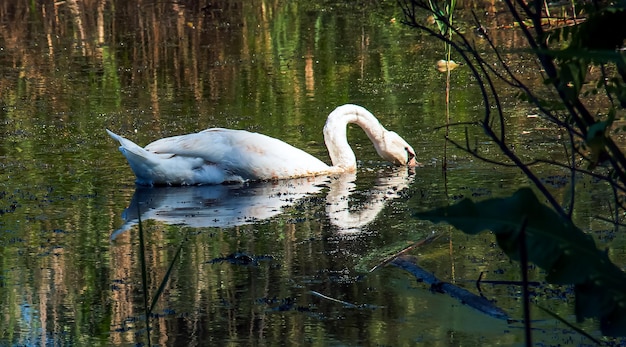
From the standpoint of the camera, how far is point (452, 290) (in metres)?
5.28

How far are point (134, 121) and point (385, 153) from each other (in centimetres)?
303

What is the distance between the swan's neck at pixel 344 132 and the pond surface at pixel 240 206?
238 millimetres

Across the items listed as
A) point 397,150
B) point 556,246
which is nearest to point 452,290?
point 556,246

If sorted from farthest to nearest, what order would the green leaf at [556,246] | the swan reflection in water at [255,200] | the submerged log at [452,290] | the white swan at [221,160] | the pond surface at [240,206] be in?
the white swan at [221,160] < the swan reflection in water at [255,200] < the pond surface at [240,206] < the submerged log at [452,290] < the green leaf at [556,246]

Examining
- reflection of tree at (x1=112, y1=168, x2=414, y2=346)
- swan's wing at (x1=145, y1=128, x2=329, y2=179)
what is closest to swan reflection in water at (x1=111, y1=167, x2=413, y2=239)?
reflection of tree at (x1=112, y1=168, x2=414, y2=346)

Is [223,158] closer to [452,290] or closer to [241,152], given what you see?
[241,152]

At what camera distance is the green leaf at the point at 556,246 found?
2.82m

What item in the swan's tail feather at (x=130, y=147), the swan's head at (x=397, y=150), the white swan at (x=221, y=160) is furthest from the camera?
the swan's head at (x=397, y=150)

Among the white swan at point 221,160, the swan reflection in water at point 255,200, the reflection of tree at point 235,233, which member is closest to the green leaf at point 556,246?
the reflection of tree at point 235,233

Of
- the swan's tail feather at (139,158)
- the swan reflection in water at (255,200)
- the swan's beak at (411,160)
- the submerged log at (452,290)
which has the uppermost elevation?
the swan's tail feather at (139,158)

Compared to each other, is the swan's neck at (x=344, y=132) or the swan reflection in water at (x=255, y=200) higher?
the swan's neck at (x=344, y=132)

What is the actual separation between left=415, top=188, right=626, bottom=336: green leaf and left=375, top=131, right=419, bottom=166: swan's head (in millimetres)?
6240

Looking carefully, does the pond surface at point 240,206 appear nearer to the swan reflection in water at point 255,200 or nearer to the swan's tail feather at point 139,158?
the swan reflection in water at point 255,200

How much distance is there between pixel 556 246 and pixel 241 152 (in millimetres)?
6107
